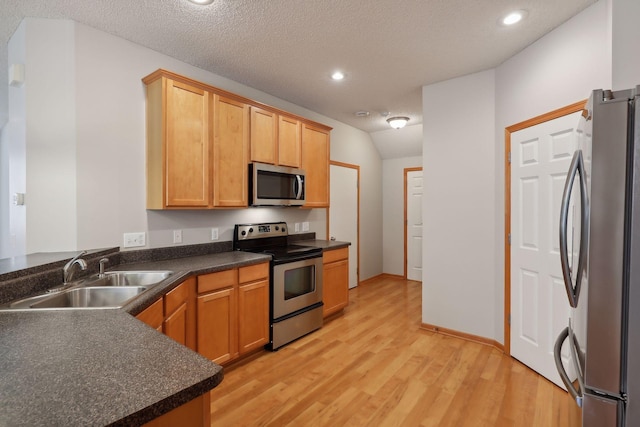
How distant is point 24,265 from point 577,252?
2.68 metres

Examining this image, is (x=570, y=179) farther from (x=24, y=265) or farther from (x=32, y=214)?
(x=32, y=214)

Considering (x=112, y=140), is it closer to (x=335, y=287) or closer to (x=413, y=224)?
(x=335, y=287)

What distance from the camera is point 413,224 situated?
5.65 meters

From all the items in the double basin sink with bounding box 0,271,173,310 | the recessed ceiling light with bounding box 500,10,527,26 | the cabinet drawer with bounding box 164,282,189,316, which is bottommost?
the cabinet drawer with bounding box 164,282,189,316

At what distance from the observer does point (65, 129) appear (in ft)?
7.32

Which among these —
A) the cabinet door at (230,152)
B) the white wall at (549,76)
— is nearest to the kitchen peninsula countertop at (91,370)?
the cabinet door at (230,152)

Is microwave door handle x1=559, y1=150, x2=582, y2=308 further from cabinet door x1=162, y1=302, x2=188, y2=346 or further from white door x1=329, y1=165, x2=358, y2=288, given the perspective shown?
white door x1=329, y1=165, x2=358, y2=288

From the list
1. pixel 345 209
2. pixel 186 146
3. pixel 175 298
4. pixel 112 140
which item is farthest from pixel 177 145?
pixel 345 209

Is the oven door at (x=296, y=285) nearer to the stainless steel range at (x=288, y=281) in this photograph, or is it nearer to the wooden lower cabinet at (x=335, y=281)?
the stainless steel range at (x=288, y=281)

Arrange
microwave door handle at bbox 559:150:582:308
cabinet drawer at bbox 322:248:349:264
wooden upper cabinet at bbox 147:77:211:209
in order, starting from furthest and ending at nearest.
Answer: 1. cabinet drawer at bbox 322:248:349:264
2. wooden upper cabinet at bbox 147:77:211:209
3. microwave door handle at bbox 559:150:582:308

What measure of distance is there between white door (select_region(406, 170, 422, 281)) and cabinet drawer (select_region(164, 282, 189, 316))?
14.3 feet

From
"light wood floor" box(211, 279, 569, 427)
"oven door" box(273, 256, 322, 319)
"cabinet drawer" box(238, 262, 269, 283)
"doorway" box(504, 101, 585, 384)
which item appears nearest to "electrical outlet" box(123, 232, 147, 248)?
"cabinet drawer" box(238, 262, 269, 283)

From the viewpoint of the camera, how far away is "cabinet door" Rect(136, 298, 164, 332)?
1.61 meters

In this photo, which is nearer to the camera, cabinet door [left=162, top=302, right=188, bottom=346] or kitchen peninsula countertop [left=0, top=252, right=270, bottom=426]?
kitchen peninsula countertop [left=0, top=252, right=270, bottom=426]
